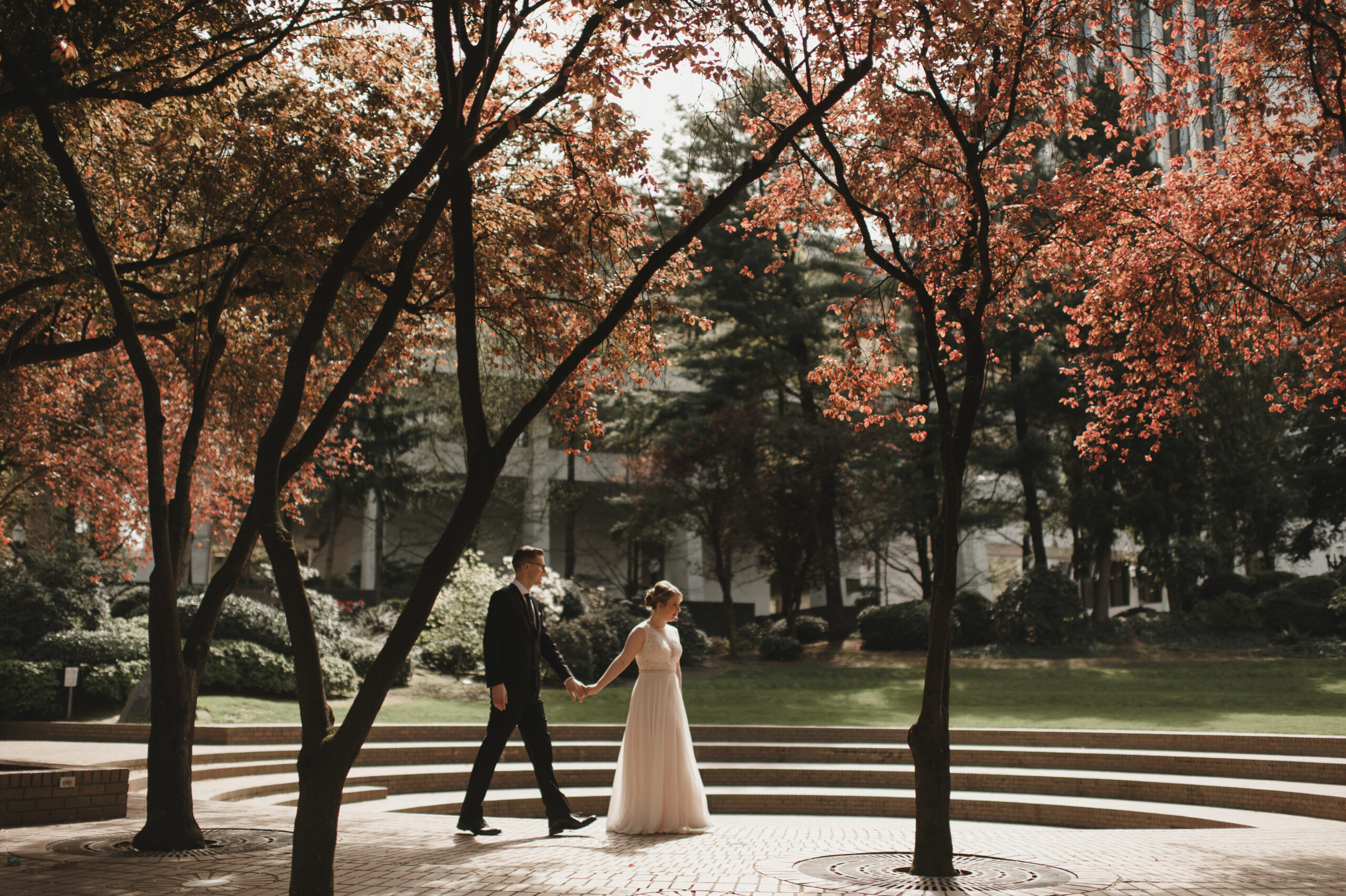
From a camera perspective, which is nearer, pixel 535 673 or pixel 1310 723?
pixel 535 673

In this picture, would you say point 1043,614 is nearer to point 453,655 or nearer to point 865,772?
point 453,655

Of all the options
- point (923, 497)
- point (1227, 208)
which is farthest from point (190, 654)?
point (923, 497)

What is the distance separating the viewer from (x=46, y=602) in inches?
598

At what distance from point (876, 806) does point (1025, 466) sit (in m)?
15.9

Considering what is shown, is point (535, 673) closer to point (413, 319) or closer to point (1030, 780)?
point (413, 319)

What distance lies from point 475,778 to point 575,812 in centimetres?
258

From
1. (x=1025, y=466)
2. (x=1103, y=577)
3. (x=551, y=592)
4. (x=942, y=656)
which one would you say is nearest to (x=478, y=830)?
(x=942, y=656)

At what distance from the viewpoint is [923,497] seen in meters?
24.5

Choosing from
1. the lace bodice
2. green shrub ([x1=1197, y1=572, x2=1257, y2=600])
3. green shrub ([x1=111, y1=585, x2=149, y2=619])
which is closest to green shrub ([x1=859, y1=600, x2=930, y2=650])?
green shrub ([x1=1197, y1=572, x2=1257, y2=600])

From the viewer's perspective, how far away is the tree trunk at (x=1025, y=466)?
77.2ft

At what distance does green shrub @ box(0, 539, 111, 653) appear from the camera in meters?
14.9

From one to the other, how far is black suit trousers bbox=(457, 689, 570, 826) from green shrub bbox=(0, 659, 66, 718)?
9607 millimetres

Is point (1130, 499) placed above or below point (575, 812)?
above

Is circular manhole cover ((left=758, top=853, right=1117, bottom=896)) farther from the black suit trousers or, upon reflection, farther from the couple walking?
the black suit trousers
